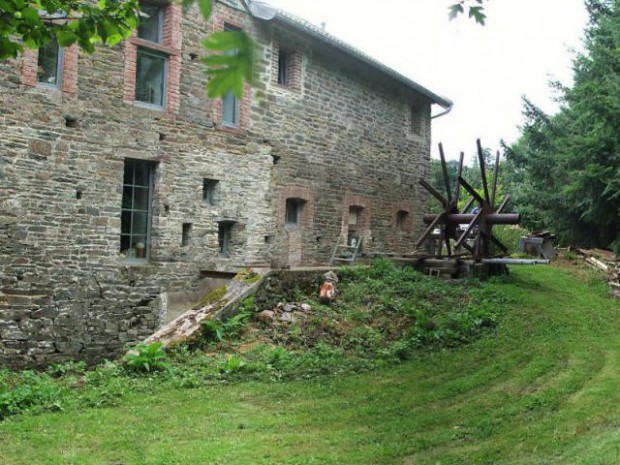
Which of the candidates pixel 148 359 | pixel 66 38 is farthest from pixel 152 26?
pixel 66 38

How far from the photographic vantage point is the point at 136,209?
11781 millimetres

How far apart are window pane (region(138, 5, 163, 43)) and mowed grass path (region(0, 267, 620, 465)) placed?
24.1 ft

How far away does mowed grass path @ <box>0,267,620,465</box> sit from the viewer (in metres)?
5.53

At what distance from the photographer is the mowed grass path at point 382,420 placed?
18.1 ft

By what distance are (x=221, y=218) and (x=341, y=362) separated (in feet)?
17.1

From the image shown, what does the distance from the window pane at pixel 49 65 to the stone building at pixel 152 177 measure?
2 cm

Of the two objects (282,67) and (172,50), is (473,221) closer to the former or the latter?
(282,67)

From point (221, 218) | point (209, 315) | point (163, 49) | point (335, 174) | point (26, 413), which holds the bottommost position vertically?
point (26, 413)

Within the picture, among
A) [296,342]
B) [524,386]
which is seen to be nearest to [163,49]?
[296,342]

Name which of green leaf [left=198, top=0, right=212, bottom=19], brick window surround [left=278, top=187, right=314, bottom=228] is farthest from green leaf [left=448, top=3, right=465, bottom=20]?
brick window surround [left=278, top=187, right=314, bottom=228]

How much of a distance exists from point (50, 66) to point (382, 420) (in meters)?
8.09

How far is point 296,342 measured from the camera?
9453 millimetres

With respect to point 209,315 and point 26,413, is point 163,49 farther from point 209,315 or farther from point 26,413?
point 26,413

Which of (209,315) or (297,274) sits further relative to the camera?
(297,274)
